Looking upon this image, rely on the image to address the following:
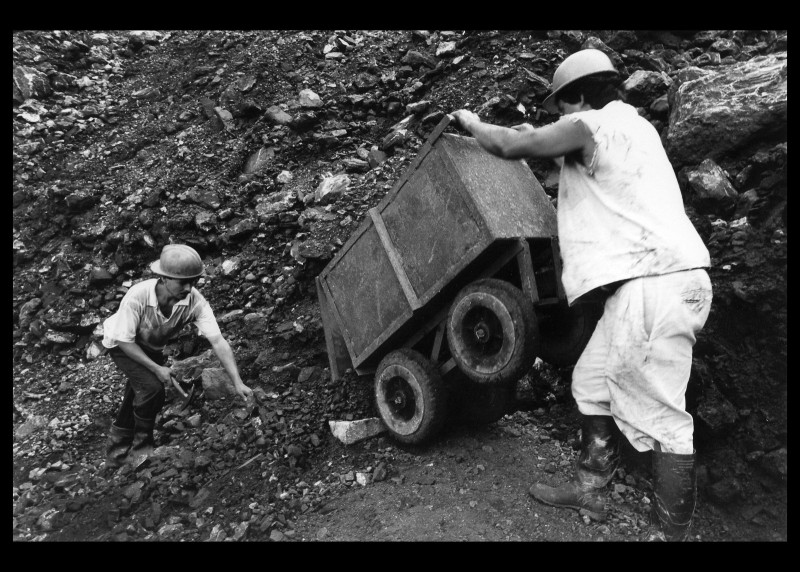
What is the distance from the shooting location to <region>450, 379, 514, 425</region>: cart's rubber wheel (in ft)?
10.9

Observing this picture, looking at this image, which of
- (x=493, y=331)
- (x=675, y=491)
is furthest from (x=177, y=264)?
(x=675, y=491)

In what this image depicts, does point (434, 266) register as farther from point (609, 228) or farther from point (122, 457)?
point (122, 457)

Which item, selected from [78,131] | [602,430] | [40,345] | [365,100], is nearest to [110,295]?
[40,345]

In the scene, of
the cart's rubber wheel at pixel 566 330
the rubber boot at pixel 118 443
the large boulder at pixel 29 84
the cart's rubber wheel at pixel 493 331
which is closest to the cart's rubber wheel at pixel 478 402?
the cart's rubber wheel at pixel 566 330

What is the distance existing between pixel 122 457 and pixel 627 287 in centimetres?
333

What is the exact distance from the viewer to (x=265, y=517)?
9.94ft

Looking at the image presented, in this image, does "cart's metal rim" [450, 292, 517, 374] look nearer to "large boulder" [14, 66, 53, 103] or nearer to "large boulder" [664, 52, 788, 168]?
"large boulder" [664, 52, 788, 168]

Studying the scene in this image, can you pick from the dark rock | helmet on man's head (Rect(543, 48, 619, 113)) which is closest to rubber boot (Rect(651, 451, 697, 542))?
helmet on man's head (Rect(543, 48, 619, 113))

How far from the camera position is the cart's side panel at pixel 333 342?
399cm

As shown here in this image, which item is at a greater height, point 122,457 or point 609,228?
point 609,228

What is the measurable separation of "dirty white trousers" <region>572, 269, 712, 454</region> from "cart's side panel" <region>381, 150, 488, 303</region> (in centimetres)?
76

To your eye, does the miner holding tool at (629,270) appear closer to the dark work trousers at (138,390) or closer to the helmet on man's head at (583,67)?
the helmet on man's head at (583,67)

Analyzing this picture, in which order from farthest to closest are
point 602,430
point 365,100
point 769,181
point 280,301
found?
point 365,100 → point 280,301 → point 769,181 → point 602,430

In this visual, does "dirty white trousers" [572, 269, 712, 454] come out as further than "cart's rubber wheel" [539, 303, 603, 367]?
No
